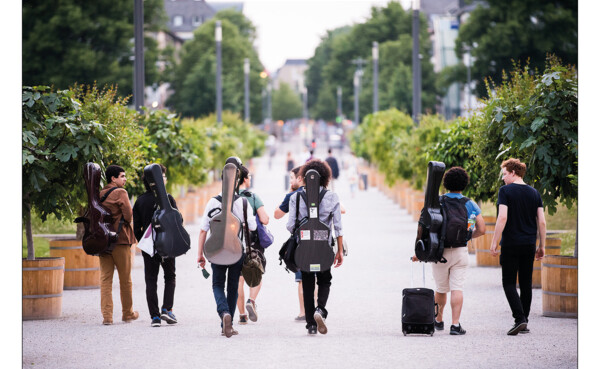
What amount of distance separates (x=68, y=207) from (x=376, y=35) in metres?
88.9

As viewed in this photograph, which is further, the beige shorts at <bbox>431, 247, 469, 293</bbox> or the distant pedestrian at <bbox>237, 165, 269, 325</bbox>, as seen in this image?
the distant pedestrian at <bbox>237, 165, 269, 325</bbox>

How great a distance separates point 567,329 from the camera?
1137 cm

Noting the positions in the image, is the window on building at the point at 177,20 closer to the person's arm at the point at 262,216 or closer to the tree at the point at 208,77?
the tree at the point at 208,77

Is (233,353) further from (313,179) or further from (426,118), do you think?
(426,118)

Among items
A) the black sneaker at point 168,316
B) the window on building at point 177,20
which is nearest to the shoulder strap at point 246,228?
the black sneaker at point 168,316

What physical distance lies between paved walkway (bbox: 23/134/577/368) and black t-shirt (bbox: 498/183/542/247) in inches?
35.8

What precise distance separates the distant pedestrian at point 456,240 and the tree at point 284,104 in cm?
15931

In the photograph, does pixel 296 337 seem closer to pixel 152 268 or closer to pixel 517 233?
pixel 152 268

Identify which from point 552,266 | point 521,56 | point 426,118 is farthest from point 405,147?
point 521,56

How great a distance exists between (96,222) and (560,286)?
15.8ft

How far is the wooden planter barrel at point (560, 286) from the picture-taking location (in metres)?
12.1

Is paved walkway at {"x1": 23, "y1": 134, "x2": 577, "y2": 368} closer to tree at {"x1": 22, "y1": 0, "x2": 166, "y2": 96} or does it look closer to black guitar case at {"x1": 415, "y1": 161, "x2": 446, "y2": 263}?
black guitar case at {"x1": 415, "y1": 161, "x2": 446, "y2": 263}

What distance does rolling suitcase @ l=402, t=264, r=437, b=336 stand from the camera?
10805 millimetres

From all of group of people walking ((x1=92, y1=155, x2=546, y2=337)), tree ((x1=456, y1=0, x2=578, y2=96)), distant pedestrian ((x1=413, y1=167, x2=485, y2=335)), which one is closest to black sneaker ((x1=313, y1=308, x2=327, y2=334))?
group of people walking ((x1=92, y1=155, x2=546, y2=337))
